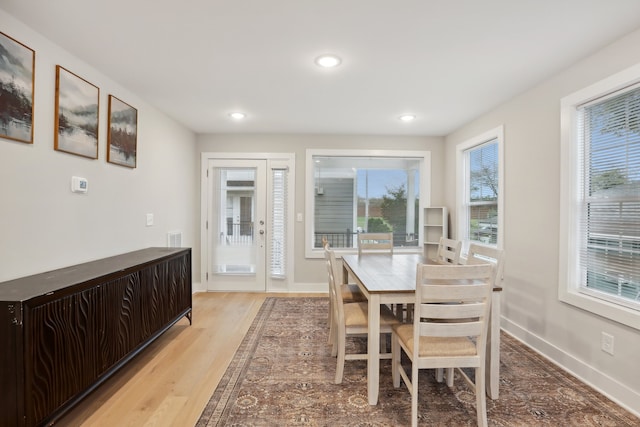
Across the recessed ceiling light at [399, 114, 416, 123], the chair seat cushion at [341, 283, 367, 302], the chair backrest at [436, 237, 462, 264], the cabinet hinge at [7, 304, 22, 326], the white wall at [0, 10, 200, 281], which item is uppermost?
the recessed ceiling light at [399, 114, 416, 123]

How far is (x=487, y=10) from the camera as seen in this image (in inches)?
70.6

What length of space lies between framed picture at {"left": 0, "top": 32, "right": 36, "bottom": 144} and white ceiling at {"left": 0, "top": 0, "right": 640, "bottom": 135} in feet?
0.69

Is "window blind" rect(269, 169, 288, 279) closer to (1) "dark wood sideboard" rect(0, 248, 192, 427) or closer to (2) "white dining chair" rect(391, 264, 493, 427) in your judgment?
(1) "dark wood sideboard" rect(0, 248, 192, 427)

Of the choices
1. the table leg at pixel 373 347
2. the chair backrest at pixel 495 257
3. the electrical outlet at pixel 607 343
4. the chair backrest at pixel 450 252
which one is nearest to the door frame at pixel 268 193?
the chair backrest at pixel 450 252

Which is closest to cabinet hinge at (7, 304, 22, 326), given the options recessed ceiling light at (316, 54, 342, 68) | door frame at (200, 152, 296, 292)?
recessed ceiling light at (316, 54, 342, 68)

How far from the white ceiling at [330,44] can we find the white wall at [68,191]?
181mm

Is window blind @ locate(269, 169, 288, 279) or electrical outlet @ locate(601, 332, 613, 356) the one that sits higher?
window blind @ locate(269, 169, 288, 279)

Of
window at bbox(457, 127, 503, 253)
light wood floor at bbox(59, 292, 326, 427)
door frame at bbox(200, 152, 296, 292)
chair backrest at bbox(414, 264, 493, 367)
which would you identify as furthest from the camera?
door frame at bbox(200, 152, 296, 292)

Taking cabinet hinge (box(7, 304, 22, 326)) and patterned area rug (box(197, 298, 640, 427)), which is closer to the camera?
cabinet hinge (box(7, 304, 22, 326))

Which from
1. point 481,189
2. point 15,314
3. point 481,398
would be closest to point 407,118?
point 481,189

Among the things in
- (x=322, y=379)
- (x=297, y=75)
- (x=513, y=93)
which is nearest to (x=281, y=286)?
(x=322, y=379)

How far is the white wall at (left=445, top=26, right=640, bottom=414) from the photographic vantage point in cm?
207

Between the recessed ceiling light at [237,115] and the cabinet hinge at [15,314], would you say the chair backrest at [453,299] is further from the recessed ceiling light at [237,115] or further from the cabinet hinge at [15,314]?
the recessed ceiling light at [237,115]

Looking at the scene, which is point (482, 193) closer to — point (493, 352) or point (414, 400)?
point (493, 352)
